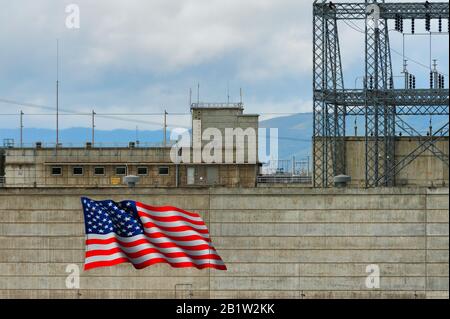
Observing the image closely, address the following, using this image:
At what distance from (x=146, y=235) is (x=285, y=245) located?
970cm

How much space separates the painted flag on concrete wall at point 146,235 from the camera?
2603 inches

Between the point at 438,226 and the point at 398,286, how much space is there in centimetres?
500

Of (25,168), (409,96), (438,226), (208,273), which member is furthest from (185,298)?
(25,168)

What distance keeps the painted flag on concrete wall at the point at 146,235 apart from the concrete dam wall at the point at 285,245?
0.56 metres

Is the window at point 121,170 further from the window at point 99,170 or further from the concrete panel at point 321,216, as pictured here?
the concrete panel at point 321,216

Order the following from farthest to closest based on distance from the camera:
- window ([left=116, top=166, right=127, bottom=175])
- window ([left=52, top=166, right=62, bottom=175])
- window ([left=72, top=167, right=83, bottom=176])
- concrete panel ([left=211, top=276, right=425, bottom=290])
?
window ([left=52, top=166, right=62, bottom=175]) → window ([left=72, top=167, right=83, bottom=176]) → window ([left=116, top=166, right=127, bottom=175]) → concrete panel ([left=211, top=276, right=425, bottom=290])

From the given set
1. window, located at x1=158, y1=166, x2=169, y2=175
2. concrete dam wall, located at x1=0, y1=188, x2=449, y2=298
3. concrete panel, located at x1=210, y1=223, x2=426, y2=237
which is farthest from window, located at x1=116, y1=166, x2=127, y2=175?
concrete panel, located at x1=210, y1=223, x2=426, y2=237

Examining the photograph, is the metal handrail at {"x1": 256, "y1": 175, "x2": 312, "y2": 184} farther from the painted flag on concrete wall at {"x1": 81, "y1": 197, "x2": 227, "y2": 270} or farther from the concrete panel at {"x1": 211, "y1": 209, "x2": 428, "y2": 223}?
the painted flag on concrete wall at {"x1": 81, "y1": 197, "x2": 227, "y2": 270}

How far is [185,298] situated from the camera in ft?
218

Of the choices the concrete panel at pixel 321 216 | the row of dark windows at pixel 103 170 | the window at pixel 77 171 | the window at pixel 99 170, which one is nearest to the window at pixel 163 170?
the row of dark windows at pixel 103 170

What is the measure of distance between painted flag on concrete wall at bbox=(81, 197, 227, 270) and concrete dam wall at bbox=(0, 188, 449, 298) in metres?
0.56

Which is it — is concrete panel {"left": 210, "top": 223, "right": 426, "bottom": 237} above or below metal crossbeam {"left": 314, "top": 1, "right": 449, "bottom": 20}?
below

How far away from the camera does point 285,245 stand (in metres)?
66.9

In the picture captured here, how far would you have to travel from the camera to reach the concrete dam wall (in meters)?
66.4
